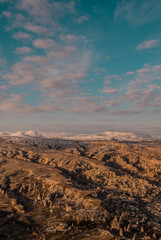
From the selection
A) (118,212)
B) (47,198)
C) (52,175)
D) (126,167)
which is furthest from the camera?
(126,167)

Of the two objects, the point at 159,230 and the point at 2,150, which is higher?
the point at 2,150

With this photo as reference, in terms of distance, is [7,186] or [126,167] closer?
[7,186]

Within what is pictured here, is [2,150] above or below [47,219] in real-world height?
above

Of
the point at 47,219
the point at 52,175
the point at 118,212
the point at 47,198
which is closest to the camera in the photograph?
the point at 47,219

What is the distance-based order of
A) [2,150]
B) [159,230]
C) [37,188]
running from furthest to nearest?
[2,150], [37,188], [159,230]

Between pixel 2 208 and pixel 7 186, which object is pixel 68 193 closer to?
pixel 2 208

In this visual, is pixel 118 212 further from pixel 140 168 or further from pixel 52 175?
pixel 140 168

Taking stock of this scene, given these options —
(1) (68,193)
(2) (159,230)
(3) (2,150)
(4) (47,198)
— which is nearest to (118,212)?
(2) (159,230)

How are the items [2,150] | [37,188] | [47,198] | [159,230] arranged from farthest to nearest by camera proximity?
[2,150]
[37,188]
[47,198]
[159,230]

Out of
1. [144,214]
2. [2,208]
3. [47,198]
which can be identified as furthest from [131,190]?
[2,208]

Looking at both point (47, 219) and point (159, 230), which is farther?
point (47, 219)
